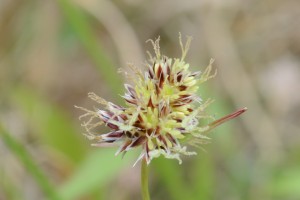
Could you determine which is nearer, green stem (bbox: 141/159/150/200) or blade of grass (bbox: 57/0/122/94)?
green stem (bbox: 141/159/150/200)

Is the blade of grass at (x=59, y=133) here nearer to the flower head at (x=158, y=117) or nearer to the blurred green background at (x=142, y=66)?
the blurred green background at (x=142, y=66)

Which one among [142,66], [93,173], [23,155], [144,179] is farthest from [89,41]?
[144,179]

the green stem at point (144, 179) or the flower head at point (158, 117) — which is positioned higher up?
the flower head at point (158, 117)

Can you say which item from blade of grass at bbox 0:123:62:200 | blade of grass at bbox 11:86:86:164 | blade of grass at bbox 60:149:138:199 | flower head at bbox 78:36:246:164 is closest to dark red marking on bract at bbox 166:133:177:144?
flower head at bbox 78:36:246:164

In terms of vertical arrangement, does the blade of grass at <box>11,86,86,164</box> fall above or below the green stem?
above

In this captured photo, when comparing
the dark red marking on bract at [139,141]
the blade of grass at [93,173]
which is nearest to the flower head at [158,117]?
the dark red marking on bract at [139,141]

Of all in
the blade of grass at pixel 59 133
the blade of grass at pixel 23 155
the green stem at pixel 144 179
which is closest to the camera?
the green stem at pixel 144 179

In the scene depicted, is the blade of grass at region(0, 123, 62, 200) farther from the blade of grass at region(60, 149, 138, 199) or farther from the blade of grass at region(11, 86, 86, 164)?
the blade of grass at region(11, 86, 86, 164)

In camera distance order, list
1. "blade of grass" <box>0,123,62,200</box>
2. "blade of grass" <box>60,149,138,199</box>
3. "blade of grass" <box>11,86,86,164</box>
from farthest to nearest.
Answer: "blade of grass" <box>11,86,86,164</box>, "blade of grass" <box>60,149,138,199</box>, "blade of grass" <box>0,123,62,200</box>

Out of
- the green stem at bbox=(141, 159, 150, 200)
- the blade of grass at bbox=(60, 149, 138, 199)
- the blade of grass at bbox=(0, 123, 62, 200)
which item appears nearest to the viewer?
the green stem at bbox=(141, 159, 150, 200)
